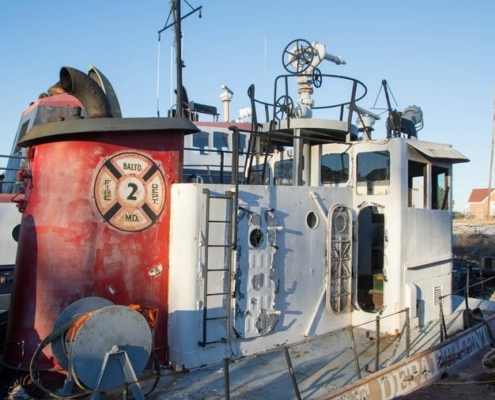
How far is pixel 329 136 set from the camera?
8.52m

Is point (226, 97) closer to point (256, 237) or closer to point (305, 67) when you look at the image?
point (305, 67)

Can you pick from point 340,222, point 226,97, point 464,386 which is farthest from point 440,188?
point 226,97

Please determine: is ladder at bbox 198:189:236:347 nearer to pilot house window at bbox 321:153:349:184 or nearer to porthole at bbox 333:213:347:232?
porthole at bbox 333:213:347:232

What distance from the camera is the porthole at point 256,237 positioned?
6.51 metres

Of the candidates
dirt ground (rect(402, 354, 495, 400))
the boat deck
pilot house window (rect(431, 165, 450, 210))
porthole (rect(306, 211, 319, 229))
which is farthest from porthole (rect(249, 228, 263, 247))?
pilot house window (rect(431, 165, 450, 210))

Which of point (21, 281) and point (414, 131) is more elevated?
point (414, 131)

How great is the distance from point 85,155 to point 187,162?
7606 millimetres

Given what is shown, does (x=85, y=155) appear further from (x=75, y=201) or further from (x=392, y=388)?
(x=392, y=388)

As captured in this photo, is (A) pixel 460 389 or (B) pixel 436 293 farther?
(B) pixel 436 293

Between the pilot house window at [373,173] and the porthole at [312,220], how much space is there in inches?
48.7

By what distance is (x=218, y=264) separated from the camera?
6133 mm

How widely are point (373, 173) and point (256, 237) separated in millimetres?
2677

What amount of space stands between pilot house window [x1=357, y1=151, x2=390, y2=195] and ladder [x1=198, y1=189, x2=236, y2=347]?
2.87m

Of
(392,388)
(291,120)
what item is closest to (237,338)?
(392,388)
